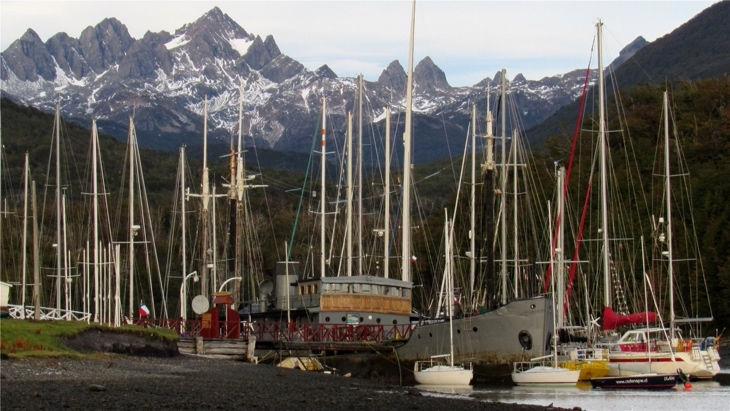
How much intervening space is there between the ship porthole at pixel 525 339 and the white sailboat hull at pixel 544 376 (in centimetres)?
277

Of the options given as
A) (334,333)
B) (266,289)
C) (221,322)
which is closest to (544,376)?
(334,333)

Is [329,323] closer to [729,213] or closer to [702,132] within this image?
[729,213]

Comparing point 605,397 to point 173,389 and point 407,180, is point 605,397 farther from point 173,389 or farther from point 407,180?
point 173,389

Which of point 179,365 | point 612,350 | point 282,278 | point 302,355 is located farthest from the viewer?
point 282,278

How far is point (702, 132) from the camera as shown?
11262 cm

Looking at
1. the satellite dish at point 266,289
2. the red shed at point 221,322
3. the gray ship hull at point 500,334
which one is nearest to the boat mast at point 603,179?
the gray ship hull at point 500,334

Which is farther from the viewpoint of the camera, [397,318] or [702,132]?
[702,132]

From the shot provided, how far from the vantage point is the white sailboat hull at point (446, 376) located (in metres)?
57.2

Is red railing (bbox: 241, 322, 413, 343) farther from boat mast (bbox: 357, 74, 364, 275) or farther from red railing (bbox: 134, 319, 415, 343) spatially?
boat mast (bbox: 357, 74, 364, 275)

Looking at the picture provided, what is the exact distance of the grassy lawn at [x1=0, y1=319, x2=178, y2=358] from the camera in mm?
40781

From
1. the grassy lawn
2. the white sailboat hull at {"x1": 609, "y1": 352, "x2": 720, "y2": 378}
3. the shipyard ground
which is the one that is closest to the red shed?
the grassy lawn

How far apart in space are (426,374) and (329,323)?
12322 mm

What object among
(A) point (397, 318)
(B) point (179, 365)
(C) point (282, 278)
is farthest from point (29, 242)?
(B) point (179, 365)

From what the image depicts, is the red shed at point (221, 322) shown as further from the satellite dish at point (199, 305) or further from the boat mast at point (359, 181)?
the boat mast at point (359, 181)
